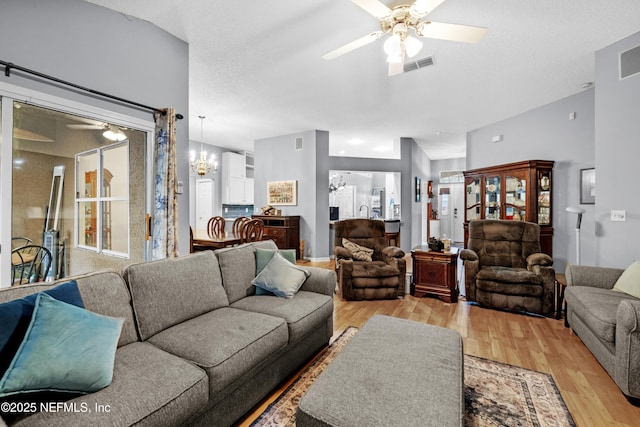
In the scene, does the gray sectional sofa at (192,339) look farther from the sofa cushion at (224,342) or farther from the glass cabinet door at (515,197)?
the glass cabinet door at (515,197)

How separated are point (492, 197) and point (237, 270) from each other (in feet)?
16.3

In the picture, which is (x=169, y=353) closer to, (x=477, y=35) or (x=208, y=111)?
(x=477, y=35)

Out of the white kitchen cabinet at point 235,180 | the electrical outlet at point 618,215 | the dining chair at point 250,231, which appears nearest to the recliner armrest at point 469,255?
the electrical outlet at point 618,215

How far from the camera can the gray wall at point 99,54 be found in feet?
6.48

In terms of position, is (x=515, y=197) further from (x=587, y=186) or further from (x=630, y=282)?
(x=630, y=282)

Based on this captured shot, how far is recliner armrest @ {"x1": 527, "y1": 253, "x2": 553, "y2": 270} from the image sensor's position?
3141 mm

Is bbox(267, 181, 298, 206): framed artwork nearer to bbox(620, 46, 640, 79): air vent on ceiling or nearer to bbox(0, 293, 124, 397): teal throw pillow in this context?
bbox(620, 46, 640, 79): air vent on ceiling

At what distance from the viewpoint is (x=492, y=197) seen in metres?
5.26

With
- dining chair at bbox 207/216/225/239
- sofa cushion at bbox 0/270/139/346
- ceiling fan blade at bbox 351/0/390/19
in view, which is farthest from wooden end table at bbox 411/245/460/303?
dining chair at bbox 207/216/225/239

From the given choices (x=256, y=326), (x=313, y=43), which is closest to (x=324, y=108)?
(x=313, y=43)

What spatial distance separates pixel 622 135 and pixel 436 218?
21.1 feet

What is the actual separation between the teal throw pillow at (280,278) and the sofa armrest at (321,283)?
75 millimetres

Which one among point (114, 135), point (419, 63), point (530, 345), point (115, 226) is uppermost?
point (419, 63)

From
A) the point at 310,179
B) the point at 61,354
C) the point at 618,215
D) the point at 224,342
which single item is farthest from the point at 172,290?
the point at 310,179
